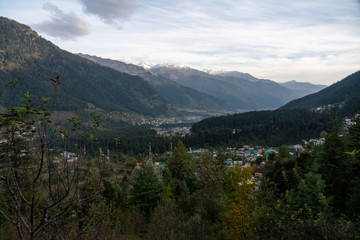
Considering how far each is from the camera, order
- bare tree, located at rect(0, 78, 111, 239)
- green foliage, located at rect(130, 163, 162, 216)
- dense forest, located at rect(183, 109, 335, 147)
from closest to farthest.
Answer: bare tree, located at rect(0, 78, 111, 239) → green foliage, located at rect(130, 163, 162, 216) → dense forest, located at rect(183, 109, 335, 147)

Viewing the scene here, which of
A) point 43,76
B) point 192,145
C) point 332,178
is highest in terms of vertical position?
point 43,76

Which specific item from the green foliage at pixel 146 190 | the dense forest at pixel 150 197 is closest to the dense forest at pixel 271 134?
the dense forest at pixel 150 197

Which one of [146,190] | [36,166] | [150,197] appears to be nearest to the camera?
[36,166]

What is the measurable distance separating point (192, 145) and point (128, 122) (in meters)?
95.3

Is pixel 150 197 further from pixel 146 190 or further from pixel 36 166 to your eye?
pixel 36 166

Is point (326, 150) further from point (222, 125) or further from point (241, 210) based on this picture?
point (222, 125)

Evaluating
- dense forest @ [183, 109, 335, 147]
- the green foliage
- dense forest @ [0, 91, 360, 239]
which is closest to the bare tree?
dense forest @ [0, 91, 360, 239]

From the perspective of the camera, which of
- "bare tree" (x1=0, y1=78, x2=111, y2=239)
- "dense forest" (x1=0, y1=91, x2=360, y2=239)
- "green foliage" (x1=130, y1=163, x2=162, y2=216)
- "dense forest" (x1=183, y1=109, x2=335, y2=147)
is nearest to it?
"bare tree" (x1=0, y1=78, x2=111, y2=239)

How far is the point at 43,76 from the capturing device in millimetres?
183375

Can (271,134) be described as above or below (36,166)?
below

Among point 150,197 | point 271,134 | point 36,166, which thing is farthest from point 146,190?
point 271,134

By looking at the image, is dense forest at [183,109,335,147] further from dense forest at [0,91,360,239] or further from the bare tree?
the bare tree

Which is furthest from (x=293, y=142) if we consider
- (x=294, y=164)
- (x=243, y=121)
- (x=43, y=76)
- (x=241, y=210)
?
(x=43, y=76)

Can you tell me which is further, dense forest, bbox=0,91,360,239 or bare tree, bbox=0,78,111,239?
dense forest, bbox=0,91,360,239
